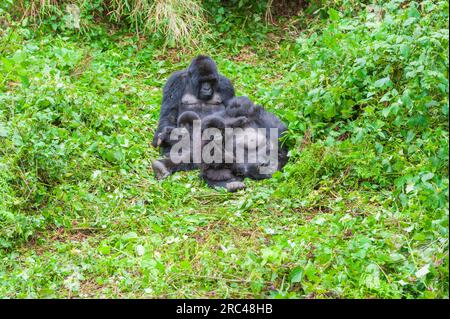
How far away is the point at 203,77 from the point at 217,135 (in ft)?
2.26

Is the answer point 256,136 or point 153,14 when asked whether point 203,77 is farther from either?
point 153,14

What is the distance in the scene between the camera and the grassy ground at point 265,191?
4037 millimetres

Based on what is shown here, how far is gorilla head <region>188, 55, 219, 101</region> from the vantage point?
6.30 m

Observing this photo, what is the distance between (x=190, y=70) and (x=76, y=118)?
104 centimetres

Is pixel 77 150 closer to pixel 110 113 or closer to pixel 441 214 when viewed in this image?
pixel 110 113

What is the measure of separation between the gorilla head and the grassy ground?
48 centimetres

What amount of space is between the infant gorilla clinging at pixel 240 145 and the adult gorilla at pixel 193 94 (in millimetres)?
382

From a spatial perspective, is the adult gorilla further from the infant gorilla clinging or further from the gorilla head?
the infant gorilla clinging

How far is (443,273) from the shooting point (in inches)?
148

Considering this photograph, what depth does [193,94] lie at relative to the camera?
6.44 meters

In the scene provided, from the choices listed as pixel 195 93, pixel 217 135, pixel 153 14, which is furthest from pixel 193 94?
pixel 153 14

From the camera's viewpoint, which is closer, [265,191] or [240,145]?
[265,191]

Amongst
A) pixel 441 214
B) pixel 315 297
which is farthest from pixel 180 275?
pixel 441 214

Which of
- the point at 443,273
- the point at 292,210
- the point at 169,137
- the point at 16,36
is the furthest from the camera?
the point at 16,36
